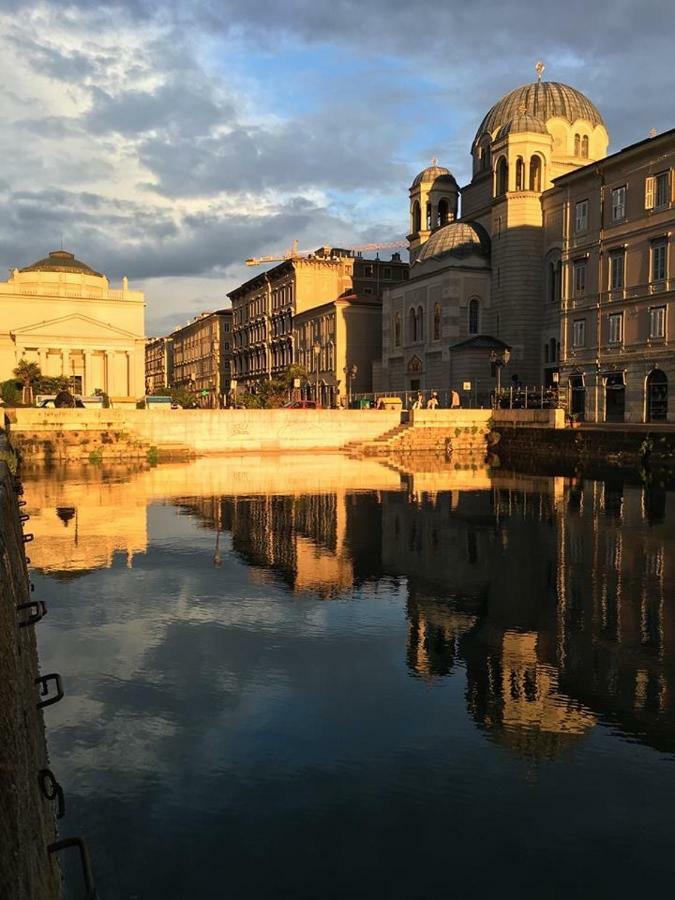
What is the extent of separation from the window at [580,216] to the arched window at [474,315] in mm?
14864

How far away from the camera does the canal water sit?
7512 millimetres

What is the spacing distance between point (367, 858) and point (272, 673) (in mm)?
4915

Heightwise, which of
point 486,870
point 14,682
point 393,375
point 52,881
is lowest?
point 486,870

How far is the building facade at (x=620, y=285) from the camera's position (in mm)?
50812

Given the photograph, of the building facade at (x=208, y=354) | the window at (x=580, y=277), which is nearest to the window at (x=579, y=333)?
the window at (x=580, y=277)

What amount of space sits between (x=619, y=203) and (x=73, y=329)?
63448mm

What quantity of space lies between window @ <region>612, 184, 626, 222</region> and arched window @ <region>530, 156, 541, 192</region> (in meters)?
16.6

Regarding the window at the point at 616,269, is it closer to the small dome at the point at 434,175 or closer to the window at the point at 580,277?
the window at the point at 580,277

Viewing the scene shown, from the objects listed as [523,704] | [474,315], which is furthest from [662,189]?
[523,704]

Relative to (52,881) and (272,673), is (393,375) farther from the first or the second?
(52,881)

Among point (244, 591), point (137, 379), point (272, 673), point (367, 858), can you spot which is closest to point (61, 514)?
point (244, 591)

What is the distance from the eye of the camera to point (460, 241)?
2958 inches

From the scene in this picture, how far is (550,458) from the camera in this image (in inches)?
2136

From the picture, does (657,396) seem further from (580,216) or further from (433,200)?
(433,200)
